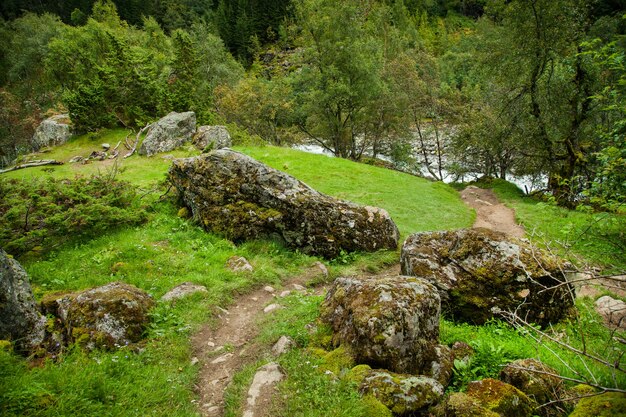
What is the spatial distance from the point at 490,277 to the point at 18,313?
1070cm

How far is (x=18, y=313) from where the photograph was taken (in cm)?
658

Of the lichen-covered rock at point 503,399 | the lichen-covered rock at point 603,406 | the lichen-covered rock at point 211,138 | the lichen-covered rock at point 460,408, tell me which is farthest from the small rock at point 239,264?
the lichen-covered rock at point 211,138

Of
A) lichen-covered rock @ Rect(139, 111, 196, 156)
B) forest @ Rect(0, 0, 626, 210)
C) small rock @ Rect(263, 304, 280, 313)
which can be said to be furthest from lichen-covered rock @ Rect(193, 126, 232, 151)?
small rock @ Rect(263, 304, 280, 313)

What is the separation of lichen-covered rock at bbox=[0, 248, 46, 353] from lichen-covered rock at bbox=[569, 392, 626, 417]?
9241 millimetres

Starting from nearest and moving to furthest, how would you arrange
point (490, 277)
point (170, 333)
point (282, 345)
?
1. point (282, 345)
2. point (170, 333)
3. point (490, 277)

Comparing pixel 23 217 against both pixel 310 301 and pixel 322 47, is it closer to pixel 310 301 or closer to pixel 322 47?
pixel 310 301

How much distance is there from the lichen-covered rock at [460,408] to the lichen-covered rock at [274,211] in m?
8.16

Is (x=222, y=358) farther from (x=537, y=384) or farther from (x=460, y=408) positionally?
(x=537, y=384)

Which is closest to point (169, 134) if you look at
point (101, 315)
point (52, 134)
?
point (52, 134)

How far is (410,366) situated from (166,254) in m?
8.50

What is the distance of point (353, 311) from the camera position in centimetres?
698

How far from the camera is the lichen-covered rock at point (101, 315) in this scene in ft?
22.8

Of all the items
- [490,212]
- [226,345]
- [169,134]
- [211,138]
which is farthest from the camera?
[211,138]

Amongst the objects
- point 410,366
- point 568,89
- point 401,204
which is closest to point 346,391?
point 410,366
